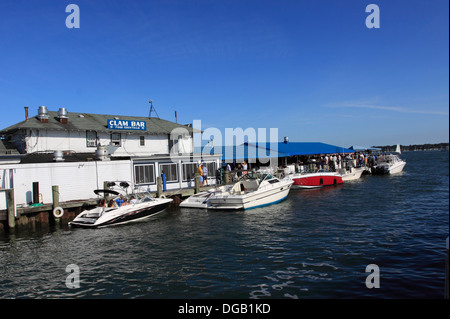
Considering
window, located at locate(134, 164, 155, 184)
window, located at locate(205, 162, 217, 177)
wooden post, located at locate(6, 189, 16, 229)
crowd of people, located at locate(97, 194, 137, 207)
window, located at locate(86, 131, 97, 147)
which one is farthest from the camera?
window, located at locate(205, 162, 217, 177)

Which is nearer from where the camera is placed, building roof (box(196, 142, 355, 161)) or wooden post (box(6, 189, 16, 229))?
wooden post (box(6, 189, 16, 229))

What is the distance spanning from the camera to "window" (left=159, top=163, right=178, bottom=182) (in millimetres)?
24094

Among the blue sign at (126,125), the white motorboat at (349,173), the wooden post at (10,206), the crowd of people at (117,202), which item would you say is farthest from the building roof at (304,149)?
the wooden post at (10,206)

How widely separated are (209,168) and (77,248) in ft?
50.1

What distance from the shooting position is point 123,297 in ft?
26.9

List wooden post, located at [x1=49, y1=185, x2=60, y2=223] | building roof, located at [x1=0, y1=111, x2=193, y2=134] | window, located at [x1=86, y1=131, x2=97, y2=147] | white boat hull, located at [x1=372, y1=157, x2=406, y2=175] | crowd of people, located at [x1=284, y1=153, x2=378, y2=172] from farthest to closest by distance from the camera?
white boat hull, located at [x1=372, y1=157, x2=406, y2=175], crowd of people, located at [x1=284, y1=153, x2=378, y2=172], window, located at [x1=86, y1=131, x2=97, y2=147], building roof, located at [x1=0, y1=111, x2=193, y2=134], wooden post, located at [x1=49, y1=185, x2=60, y2=223]

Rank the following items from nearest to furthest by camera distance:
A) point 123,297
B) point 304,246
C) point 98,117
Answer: point 123,297 → point 304,246 → point 98,117

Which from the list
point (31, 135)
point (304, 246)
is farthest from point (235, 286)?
point (31, 135)

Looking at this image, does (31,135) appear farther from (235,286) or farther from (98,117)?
(235,286)

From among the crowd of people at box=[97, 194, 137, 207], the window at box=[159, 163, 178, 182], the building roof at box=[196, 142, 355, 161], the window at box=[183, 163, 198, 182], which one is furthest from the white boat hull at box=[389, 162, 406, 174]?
the crowd of people at box=[97, 194, 137, 207]

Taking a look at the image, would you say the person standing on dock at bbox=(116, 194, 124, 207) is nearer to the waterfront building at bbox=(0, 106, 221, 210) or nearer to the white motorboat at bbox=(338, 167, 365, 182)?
the waterfront building at bbox=(0, 106, 221, 210)

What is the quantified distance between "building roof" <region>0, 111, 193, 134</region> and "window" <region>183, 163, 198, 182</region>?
6.66 meters

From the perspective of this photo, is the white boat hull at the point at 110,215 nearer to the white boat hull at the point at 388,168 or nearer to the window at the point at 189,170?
the window at the point at 189,170

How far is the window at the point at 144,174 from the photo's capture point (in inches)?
905
